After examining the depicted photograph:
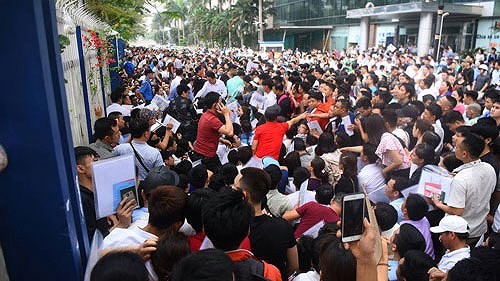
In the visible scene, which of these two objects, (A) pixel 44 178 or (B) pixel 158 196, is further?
(B) pixel 158 196

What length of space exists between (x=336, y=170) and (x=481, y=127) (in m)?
1.61

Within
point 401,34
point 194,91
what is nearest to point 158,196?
point 194,91

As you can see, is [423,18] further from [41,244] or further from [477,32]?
[41,244]

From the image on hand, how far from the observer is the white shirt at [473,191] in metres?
3.53

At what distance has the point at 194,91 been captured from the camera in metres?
9.86

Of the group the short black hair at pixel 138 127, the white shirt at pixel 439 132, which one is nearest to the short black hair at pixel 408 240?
the short black hair at pixel 138 127

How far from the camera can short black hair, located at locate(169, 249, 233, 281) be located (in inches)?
59.7

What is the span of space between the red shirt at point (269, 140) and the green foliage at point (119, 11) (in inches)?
251

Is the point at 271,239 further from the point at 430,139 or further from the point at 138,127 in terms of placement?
the point at 430,139

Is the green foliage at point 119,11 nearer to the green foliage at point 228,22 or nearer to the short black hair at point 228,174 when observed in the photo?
the short black hair at point 228,174

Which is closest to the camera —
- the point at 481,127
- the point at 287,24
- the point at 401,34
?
the point at 481,127

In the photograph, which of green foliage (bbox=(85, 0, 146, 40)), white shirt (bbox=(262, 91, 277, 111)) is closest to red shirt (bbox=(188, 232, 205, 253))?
white shirt (bbox=(262, 91, 277, 111))

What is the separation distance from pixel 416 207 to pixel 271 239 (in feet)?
4.64

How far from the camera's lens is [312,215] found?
339cm
